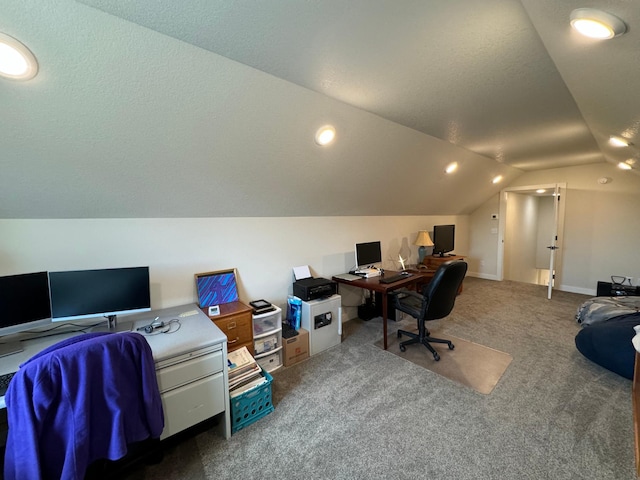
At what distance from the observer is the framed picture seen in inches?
95.0

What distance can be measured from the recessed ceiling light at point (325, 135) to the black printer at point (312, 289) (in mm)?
1490

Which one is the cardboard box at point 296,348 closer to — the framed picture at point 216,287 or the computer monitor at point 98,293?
the framed picture at point 216,287

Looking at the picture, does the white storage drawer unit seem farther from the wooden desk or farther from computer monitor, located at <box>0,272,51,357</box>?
computer monitor, located at <box>0,272,51,357</box>

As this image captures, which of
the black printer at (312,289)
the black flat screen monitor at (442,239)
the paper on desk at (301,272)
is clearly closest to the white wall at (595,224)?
the black flat screen monitor at (442,239)

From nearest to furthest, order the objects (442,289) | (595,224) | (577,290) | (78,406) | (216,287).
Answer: (78,406)
(216,287)
(442,289)
(595,224)
(577,290)

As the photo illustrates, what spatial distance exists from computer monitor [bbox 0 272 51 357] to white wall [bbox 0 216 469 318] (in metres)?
0.29

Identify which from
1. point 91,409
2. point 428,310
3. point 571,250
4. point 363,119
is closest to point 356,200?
point 363,119

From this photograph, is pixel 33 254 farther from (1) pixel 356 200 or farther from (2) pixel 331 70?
(1) pixel 356 200

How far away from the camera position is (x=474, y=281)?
5.77 metres

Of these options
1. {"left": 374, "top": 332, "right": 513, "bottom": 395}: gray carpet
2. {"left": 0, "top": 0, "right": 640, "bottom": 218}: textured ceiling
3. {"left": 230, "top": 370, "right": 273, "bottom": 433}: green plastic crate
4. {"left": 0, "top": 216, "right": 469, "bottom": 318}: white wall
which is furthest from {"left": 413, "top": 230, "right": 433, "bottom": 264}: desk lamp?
{"left": 230, "top": 370, "right": 273, "bottom": 433}: green plastic crate

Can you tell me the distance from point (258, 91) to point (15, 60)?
110 centimetres

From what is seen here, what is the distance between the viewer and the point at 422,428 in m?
1.84

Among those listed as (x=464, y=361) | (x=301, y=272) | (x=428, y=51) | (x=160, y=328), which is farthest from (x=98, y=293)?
(x=464, y=361)

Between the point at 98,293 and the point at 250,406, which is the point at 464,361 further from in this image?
the point at 98,293
